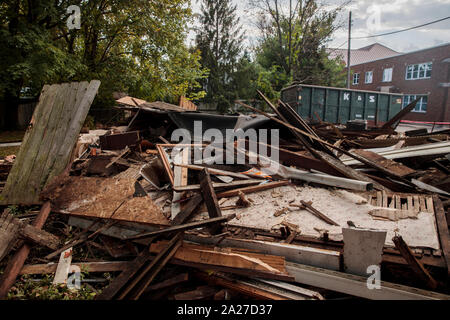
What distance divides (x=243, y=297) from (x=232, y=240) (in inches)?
20.8

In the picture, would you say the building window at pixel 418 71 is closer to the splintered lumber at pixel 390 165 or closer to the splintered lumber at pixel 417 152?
the splintered lumber at pixel 417 152

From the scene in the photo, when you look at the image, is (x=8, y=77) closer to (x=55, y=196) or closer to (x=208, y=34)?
(x=55, y=196)

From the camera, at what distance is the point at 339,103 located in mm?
11211

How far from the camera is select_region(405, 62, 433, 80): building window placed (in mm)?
20192

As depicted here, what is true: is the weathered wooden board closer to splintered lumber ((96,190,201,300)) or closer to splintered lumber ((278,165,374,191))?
splintered lumber ((96,190,201,300))

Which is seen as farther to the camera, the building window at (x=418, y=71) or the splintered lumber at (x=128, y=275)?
the building window at (x=418, y=71)

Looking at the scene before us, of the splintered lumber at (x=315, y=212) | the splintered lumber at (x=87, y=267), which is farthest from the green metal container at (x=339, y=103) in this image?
the splintered lumber at (x=87, y=267)

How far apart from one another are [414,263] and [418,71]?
25.3m

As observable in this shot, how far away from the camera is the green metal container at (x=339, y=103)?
425 inches

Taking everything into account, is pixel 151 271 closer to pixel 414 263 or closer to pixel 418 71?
pixel 414 263

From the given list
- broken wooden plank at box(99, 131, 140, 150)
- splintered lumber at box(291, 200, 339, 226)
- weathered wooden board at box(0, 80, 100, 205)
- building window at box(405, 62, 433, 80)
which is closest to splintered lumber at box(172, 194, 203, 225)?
splintered lumber at box(291, 200, 339, 226)

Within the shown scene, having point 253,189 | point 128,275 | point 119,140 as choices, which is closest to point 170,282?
point 128,275

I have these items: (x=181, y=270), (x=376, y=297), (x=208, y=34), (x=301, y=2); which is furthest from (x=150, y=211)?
(x=208, y=34)

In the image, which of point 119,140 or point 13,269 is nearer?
point 13,269
